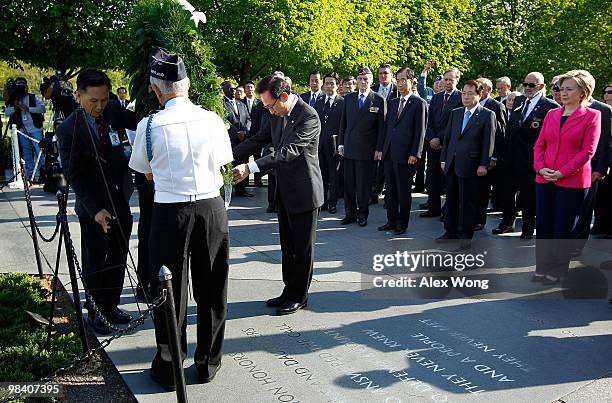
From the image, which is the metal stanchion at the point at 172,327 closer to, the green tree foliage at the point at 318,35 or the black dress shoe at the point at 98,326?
the black dress shoe at the point at 98,326

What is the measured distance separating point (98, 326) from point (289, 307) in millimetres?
1677

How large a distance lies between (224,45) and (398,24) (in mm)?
8800

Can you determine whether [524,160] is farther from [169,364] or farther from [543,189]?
[169,364]

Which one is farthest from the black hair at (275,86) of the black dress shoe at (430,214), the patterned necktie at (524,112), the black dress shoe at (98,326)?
the black dress shoe at (430,214)

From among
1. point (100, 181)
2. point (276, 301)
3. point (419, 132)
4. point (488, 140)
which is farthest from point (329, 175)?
point (100, 181)

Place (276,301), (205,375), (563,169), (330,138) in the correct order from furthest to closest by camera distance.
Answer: (330,138) → (563,169) → (276,301) → (205,375)

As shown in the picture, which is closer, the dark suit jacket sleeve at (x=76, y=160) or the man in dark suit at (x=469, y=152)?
the dark suit jacket sleeve at (x=76, y=160)

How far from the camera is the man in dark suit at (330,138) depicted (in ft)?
33.5

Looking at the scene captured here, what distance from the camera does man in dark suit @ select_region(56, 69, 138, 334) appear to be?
16.0 feet

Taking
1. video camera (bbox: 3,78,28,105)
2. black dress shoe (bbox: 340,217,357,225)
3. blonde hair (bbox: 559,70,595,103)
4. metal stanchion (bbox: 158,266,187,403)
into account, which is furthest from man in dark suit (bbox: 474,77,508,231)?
video camera (bbox: 3,78,28,105)

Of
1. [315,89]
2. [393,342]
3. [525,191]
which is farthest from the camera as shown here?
[315,89]

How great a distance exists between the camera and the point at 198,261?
13.6ft

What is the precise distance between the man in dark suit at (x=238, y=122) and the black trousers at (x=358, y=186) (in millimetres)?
3044

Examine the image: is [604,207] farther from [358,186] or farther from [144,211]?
[144,211]
